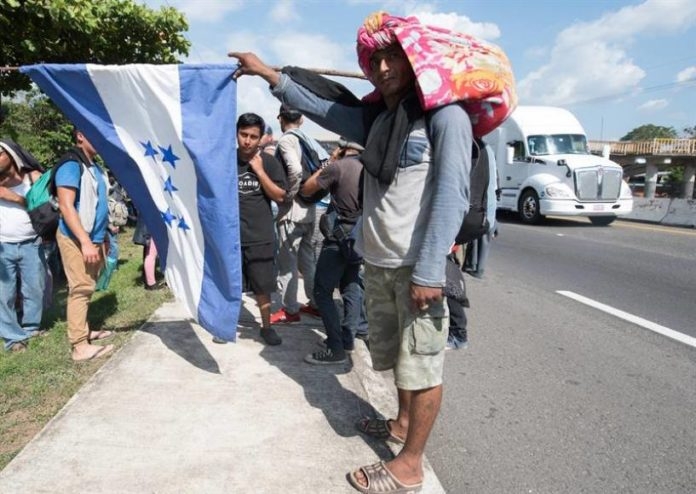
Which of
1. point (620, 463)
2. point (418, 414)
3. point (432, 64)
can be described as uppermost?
point (432, 64)

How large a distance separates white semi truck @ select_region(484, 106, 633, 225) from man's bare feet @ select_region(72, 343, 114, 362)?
1189 cm

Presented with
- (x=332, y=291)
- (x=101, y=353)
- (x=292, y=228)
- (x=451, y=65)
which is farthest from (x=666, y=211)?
(x=101, y=353)

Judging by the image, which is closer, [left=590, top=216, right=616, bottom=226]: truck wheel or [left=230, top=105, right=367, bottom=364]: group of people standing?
[left=230, top=105, right=367, bottom=364]: group of people standing

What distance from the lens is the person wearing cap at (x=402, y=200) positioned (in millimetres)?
2010

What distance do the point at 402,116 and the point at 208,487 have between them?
1.82m

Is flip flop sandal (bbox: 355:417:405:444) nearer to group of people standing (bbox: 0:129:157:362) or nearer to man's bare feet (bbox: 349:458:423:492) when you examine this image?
man's bare feet (bbox: 349:458:423:492)

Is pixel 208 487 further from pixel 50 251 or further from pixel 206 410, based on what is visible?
pixel 50 251

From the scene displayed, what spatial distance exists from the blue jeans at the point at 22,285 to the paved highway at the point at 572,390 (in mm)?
3274

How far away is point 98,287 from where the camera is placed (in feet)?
16.6

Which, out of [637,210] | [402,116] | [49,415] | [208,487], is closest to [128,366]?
[49,415]

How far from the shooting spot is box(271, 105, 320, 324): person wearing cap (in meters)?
4.11

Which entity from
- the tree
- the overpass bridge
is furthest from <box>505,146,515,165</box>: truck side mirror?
the tree

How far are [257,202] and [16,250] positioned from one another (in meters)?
1.90

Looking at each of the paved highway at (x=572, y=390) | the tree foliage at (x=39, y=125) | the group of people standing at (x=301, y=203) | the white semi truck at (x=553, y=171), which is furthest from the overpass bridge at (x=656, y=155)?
the group of people standing at (x=301, y=203)
